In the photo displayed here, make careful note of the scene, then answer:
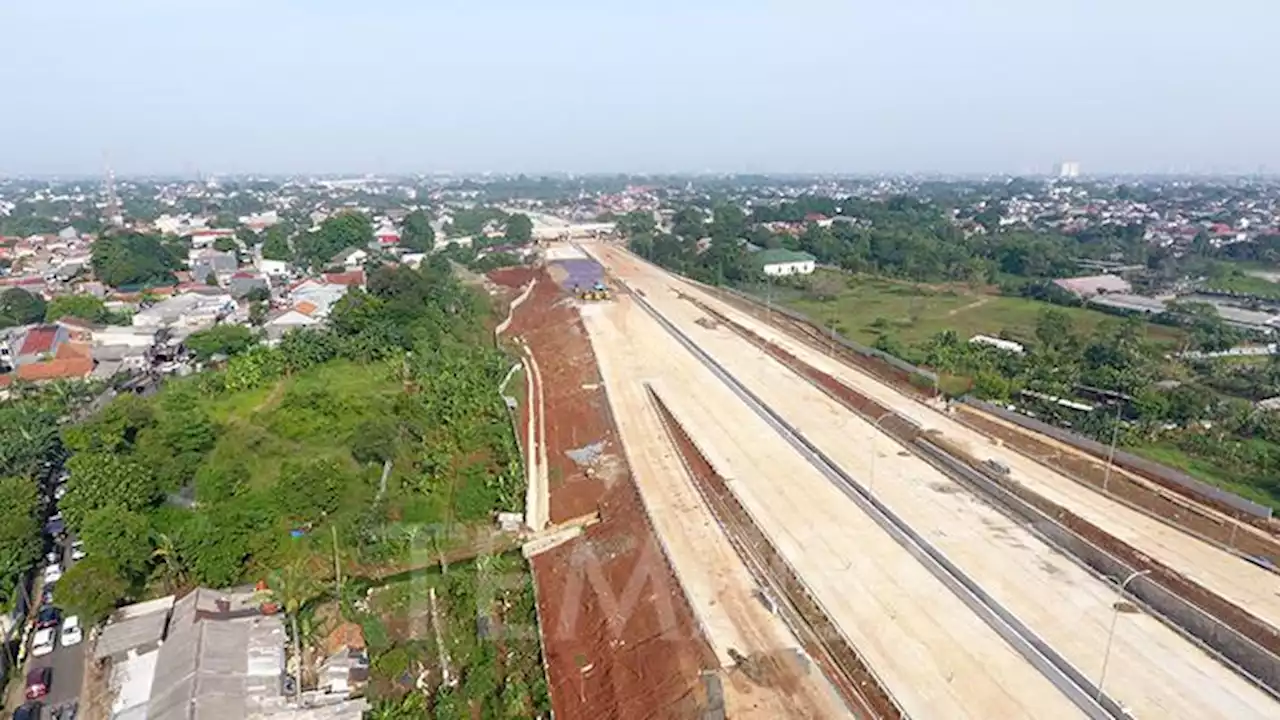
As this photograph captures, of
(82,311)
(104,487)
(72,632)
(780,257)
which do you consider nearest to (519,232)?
(780,257)

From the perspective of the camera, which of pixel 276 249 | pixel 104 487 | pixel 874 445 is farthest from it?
pixel 276 249

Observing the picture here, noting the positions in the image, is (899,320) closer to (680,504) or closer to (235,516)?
(680,504)

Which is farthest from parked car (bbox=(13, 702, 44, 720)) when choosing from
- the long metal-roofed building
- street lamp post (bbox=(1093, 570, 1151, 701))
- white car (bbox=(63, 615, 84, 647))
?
street lamp post (bbox=(1093, 570, 1151, 701))

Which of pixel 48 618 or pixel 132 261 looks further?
pixel 132 261

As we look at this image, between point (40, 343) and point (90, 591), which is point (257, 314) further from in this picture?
point (90, 591)

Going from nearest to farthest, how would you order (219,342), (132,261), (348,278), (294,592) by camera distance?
(294,592), (219,342), (348,278), (132,261)

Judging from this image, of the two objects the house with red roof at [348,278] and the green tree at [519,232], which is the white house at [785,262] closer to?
the green tree at [519,232]

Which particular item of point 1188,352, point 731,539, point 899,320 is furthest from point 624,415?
point 1188,352

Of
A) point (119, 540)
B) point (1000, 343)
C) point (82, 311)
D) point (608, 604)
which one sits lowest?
point (608, 604)
